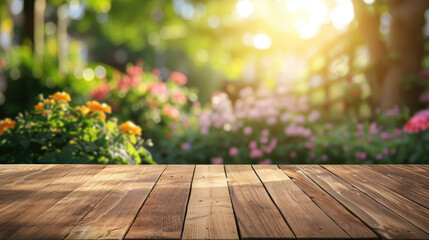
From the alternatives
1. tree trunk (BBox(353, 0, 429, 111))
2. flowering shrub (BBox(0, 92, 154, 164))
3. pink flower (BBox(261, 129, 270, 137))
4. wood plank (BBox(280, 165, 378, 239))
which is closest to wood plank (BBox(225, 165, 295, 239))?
wood plank (BBox(280, 165, 378, 239))

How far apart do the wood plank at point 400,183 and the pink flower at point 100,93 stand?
4473 millimetres

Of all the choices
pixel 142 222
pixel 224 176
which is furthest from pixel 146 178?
pixel 142 222

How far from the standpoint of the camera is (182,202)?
1.66m

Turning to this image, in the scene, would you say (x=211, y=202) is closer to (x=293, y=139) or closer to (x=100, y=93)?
(x=293, y=139)

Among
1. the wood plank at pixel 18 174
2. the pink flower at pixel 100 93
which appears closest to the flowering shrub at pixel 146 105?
the pink flower at pixel 100 93

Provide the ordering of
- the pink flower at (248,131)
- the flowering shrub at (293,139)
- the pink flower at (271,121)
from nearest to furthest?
the flowering shrub at (293,139) < the pink flower at (248,131) < the pink flower at (271,121)

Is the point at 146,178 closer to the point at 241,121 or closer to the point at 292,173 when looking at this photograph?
the point at 292,173

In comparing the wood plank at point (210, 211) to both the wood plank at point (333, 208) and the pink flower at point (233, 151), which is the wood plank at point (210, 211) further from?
the pink flower at point (233, 151)

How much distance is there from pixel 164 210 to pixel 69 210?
14.5 inches

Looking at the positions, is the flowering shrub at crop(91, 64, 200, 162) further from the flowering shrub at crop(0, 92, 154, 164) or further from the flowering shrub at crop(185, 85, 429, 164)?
the flowering shrub at crop(0, 92, 154, 164)

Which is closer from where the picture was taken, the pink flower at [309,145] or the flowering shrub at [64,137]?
the flowering shrub at [64,137]

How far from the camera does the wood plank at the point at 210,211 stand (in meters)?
1.30

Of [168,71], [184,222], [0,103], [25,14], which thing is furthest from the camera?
[168,71]

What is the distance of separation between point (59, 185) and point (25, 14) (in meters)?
5.91
